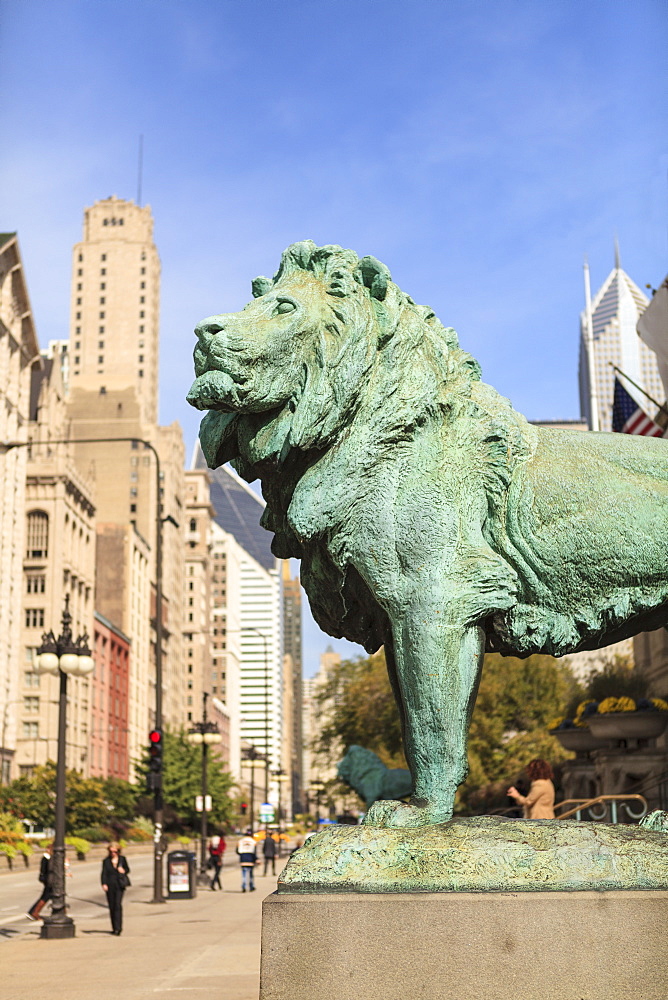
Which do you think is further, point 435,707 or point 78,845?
point 78,845

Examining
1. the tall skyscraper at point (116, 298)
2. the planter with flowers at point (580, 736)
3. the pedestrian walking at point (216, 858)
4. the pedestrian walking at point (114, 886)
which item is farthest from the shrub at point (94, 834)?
the tall skyscraper at point (116, 298)

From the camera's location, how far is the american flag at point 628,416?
33.3 m

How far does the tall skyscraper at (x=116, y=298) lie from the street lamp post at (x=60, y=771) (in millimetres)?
124406

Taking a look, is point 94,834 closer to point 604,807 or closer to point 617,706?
point 617,706

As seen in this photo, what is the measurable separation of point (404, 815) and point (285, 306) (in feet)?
6.93

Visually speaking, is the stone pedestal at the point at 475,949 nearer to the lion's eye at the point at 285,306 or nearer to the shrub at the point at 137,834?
the lion's eye at the point at 285,306

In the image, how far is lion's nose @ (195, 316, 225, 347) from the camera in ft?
14.8

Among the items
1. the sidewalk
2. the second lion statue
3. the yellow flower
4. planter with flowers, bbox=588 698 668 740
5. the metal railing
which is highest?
the second lion statue

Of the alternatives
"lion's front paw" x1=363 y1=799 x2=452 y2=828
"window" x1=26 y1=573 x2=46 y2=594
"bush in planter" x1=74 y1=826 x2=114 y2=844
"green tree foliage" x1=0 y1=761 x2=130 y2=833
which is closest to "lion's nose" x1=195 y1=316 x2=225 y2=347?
"lion's front paw" x1=363 y1=799 x2=452 y2=828

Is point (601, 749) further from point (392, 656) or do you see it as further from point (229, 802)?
point (229, 802)

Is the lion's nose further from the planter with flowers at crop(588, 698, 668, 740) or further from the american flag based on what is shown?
the american flag

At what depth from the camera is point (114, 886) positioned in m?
19.9

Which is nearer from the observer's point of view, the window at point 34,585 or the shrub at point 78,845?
the shrub at point 78,845

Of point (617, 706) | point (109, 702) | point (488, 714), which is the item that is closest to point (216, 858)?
point (488, 714)
